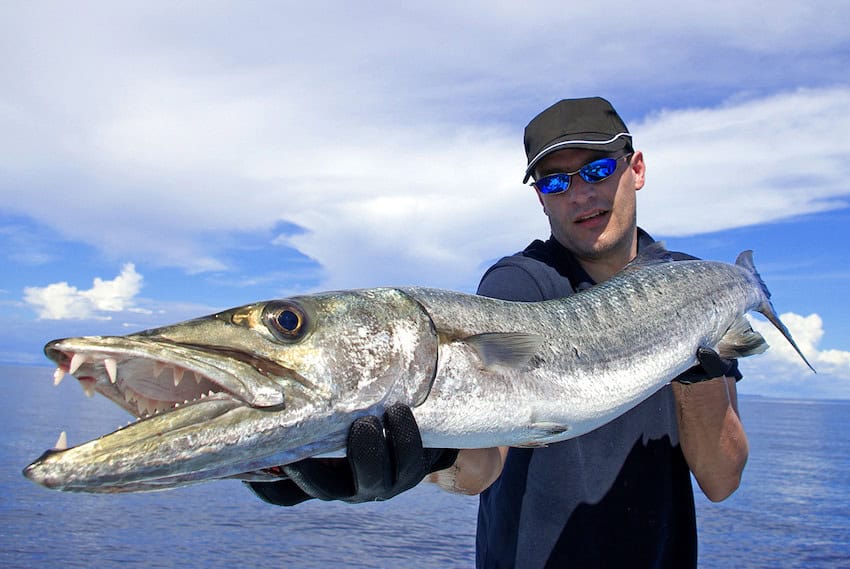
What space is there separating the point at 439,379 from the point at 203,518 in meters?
16.5

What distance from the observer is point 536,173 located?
15.6 ft

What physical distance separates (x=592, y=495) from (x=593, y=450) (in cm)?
27

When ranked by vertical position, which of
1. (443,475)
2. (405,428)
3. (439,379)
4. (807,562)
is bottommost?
(807,562)

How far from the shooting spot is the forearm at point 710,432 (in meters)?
4.15

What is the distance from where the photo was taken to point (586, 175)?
451 centimetres

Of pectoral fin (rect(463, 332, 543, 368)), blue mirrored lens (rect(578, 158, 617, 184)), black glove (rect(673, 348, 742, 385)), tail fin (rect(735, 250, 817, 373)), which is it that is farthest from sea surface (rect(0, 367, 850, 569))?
pectoral fin (rect(463, 332, 543, 368))

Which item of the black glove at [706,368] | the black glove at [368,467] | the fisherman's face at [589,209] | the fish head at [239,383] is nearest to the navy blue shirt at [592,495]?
the black glove at [706,368]

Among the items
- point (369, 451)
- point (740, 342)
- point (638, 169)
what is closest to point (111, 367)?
point (369, 451)

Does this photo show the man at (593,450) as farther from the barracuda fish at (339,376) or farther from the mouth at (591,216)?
the barracuda fish at (339,376)

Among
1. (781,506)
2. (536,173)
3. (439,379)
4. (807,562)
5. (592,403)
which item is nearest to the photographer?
(439,379)

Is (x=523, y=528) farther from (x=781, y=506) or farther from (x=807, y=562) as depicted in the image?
(x=781, y=506)

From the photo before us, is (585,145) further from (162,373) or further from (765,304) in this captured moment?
(162,373)

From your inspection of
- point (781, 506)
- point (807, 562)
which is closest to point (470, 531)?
point (807, 562)

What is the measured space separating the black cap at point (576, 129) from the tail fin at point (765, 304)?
1.56 m
